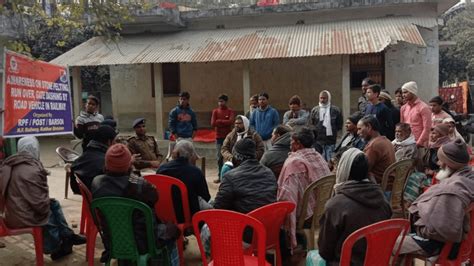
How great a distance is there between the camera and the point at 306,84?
41.1 ft

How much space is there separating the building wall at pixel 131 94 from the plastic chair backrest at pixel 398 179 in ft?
32.2

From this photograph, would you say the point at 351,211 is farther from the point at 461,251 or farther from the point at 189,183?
the point at 189,183

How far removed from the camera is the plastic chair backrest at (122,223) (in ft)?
11.0

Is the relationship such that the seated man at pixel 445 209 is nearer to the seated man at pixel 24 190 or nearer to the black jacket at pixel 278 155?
the black jacket at pixel 278 155

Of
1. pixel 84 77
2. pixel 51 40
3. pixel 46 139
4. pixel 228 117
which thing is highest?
pixel 51 40

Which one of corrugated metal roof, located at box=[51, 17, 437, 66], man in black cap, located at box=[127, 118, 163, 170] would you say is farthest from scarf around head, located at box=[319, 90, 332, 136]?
man in black cap, located at box=[127, 118, 163, 170]

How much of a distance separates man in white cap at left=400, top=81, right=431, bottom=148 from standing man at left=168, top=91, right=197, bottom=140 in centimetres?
360

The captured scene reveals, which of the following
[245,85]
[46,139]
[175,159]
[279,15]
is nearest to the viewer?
[175,159]

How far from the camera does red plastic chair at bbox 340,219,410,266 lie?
261 centimetres

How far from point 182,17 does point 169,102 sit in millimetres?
2525

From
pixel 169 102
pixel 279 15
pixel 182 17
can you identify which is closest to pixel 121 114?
pixel 169 102

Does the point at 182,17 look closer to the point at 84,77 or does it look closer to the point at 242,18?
the point at 242,18

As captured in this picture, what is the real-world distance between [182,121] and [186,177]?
4076 mm

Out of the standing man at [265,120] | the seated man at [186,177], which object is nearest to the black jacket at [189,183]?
the seated man at [186,177]
